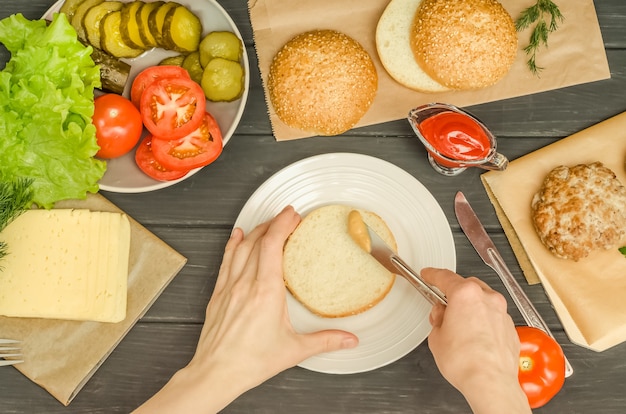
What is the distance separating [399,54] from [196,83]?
62 centimetres

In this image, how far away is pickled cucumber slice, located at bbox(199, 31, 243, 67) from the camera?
64.2 inches

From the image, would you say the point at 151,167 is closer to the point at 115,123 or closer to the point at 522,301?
the point at 115,123

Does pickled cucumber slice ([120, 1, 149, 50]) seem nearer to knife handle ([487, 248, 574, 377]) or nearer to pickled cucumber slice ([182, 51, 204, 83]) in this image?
pickled cucumber slice ([182, 51, 204, 83])

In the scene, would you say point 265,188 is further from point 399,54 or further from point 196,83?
point 399,54

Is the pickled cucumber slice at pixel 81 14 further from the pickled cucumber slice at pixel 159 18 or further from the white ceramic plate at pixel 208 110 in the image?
the pickled cucumber slice at pixel 159 18

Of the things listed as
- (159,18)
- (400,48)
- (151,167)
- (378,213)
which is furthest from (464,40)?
(151,167)

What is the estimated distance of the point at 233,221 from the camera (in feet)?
5.90

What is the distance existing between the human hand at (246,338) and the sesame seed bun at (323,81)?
31 centimetres

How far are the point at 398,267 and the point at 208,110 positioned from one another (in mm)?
741

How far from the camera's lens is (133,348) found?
5.78 feet

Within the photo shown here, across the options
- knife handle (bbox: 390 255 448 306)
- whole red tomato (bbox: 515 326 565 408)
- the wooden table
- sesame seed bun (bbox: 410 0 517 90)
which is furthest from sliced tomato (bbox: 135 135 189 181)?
whole red tomato (bbox: 515 326 565 408)

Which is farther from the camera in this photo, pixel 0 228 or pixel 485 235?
pixel 485 235

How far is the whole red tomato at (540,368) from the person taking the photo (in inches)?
61.1

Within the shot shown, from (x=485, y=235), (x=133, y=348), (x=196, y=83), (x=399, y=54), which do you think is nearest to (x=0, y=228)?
(x=133, y=348)
